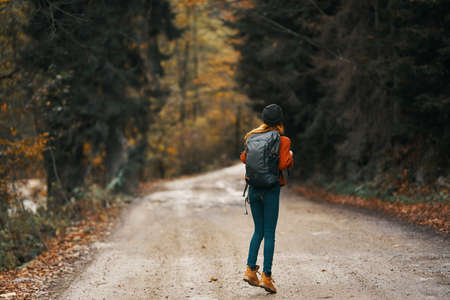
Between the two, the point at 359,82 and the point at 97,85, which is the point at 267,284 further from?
the point at 97,85

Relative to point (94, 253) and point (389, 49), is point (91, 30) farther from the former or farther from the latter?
point (389, 49)

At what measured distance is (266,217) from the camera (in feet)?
17.9

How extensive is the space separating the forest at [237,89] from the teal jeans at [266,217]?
5884mm

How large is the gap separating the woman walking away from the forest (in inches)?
217

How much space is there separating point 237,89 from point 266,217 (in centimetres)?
1837

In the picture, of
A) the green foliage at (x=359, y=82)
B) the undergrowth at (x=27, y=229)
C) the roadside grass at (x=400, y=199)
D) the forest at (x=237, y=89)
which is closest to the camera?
the roadside grass at (x=400, y=199)

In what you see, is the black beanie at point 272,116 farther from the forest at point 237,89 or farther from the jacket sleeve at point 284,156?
the forest at point 237,89

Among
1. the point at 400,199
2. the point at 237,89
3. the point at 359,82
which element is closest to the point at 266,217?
the point at 400,199

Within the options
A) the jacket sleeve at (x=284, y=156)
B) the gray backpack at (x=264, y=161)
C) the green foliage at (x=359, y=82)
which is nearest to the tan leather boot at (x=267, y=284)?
the gray backpack at (x=264, y=161)

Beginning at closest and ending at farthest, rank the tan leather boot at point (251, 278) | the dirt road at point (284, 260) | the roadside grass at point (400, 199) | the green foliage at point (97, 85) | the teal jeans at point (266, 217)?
the teal jeans at point (266, 217)
the tan leather boot at point (251, 278)
the dirt road at point (284, 260)
the roadside grass at point (400, 199)
the green foliage at point (97, 85)

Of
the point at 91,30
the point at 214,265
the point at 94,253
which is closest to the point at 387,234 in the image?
the point at 214,265

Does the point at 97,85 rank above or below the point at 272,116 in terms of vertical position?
above

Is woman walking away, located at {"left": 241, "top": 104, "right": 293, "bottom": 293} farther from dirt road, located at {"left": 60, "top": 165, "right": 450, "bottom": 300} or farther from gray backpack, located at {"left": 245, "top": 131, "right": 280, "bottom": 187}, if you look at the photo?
dirt road, located at {"left": 60, "top": 165, "right": 450, "bottom": 300}

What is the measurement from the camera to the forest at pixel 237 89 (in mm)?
10422
